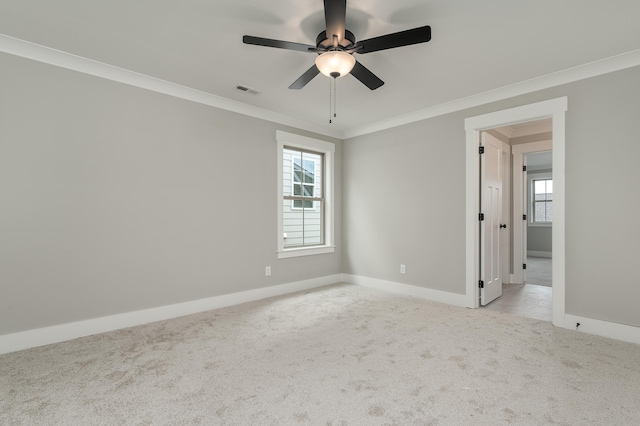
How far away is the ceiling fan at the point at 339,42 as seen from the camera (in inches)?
76.1

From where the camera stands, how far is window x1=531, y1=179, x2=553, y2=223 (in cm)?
901

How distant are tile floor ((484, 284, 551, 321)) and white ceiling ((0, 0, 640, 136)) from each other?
2608 millimetres

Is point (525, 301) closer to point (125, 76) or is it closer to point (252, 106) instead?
point (252, 106)

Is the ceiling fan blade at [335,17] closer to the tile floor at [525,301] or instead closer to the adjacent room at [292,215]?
the adjacent room at [292,215]

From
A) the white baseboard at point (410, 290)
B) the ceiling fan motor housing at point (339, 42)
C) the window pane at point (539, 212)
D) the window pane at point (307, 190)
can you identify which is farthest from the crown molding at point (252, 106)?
the window pane at point (539, 212)

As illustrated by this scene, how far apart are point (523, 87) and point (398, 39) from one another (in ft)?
7.00

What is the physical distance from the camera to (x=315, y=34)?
2.47 meters

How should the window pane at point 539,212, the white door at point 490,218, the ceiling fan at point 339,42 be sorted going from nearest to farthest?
the ceiling fan at point 339,42 → the white door at point 490,218 → the window pane at point 539,212

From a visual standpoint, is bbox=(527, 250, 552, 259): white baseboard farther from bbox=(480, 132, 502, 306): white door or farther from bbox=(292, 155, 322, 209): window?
bbox=(292, 155, 322, 209): window

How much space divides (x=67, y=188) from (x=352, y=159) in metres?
3.74

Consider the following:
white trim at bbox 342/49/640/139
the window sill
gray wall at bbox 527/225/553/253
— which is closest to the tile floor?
the window sill

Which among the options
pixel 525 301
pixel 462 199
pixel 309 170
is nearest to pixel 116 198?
pixel 309 170

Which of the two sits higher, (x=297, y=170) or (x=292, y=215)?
(x=297, y=170)

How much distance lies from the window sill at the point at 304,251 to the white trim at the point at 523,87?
6.60ft
